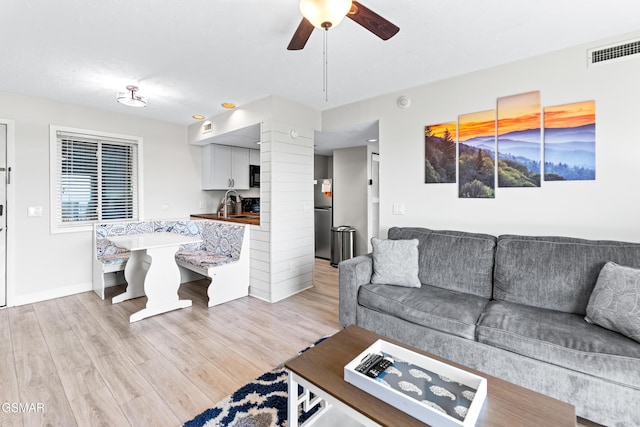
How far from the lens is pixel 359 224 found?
17.2ft

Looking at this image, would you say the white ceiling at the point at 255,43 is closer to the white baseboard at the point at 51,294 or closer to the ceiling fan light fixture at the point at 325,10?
the ceiling fan light fixture at the point at 325,10

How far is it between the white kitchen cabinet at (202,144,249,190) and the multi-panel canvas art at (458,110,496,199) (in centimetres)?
361

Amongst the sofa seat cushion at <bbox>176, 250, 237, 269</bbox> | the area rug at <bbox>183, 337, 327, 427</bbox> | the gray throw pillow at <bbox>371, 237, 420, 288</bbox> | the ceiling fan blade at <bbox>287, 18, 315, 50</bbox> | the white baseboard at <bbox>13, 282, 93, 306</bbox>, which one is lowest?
the area rug at <bbox>183, 337, 327, 427</bbox>

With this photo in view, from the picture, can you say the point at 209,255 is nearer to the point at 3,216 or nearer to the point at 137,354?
the point at 137,354

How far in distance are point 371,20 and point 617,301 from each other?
6.92ft

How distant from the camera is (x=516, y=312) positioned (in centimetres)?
197

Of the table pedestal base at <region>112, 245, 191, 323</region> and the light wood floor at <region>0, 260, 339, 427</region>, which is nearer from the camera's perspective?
the light wood floor at <region>0, 260, 339, 427</region>

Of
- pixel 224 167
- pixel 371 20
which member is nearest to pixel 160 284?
pixel 224 167

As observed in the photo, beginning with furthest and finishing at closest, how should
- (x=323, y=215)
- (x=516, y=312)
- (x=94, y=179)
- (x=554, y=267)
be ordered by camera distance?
(x=323, y=215) → (x=94, y=179) → (x=554, y=267) → (x=516, y=312)

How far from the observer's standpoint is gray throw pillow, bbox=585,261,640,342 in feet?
5.21

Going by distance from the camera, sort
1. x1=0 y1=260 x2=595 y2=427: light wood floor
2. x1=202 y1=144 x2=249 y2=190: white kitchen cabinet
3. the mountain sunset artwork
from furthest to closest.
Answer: x1=202 y1=144 x2=249 y2=190: white kitchen cabinet, the mountain sunset artwork, x1=0 y1=260 x2=595 y2=427: light wood floor

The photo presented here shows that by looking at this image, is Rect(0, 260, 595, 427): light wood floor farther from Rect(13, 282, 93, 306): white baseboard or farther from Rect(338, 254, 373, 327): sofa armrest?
Rect(338, 254, 373, 327): sofa armrest

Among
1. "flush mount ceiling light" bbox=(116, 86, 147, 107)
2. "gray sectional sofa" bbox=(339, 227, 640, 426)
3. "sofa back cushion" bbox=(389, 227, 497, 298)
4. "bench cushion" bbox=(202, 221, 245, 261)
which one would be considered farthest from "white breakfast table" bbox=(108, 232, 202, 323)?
"sofa back cushion" bbox=(389, 227, 497, 298)

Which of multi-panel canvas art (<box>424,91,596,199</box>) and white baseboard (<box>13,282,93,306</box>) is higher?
multi-panel canvas art (<box>424,91,596,199</box>)
